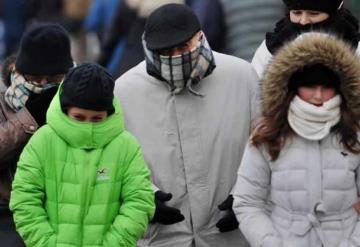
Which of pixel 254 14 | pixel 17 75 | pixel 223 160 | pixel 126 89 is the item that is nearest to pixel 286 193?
pixel 223 160

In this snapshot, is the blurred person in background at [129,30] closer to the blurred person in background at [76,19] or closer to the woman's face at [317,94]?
A: the blurred person in background at [76,19]

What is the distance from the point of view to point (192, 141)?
7078mm

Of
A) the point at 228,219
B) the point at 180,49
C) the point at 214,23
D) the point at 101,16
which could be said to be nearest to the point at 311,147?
the point at 228,219

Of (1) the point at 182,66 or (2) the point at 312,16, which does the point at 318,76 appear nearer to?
(1) the point at 182,66

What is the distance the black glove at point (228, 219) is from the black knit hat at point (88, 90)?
762 mm

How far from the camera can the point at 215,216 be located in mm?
Result: 7121

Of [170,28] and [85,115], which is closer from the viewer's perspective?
[85,115]

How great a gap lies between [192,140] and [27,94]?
850 mm

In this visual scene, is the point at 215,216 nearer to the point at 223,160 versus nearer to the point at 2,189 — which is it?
the point at 223,160

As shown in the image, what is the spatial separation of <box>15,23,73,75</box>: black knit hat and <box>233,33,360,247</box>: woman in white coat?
1.22 meters

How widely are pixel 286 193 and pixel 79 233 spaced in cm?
98

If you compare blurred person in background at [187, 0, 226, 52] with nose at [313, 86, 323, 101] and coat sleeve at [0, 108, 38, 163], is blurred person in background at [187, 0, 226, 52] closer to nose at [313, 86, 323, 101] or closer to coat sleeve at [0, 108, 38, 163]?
coat sleeve at [0, 108, 38, 163]

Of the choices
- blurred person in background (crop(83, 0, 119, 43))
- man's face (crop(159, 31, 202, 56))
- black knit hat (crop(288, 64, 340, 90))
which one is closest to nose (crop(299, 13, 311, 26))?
man's face (crop(159, 31, 202, 56))

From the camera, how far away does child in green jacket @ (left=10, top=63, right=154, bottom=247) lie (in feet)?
21.7
